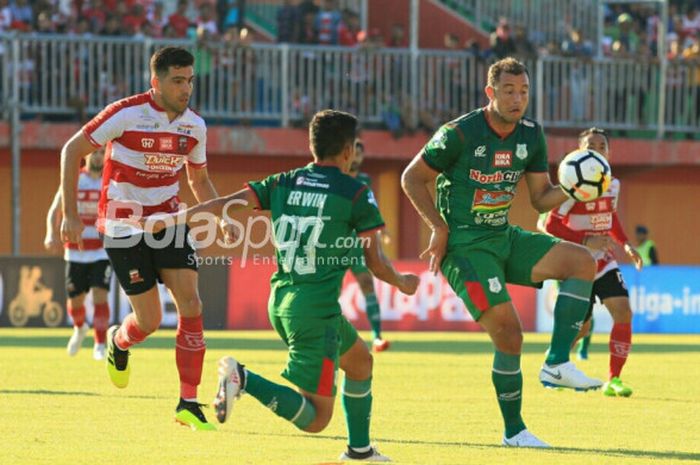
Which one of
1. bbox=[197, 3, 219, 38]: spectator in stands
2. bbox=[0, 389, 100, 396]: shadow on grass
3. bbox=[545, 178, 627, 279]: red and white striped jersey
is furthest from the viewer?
bbox=[197, 3, 219, 38]: spectator in stands

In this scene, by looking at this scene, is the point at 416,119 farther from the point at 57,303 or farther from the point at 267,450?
the point at 267,450

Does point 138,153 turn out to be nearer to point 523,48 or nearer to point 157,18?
point 157,18

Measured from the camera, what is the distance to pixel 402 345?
2041 centimetres


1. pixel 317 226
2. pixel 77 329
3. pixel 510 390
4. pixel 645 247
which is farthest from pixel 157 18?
pixel 317 226

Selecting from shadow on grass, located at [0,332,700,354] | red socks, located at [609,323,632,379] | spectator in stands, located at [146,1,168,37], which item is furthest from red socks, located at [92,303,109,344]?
spectator in stands, located at [146,1,168,37]

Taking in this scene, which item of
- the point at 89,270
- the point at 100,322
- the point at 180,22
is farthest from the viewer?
the point at 180,22

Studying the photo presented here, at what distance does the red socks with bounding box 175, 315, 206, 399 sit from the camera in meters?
10.3

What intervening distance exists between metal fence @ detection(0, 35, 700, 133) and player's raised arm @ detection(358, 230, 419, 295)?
59.8 feet

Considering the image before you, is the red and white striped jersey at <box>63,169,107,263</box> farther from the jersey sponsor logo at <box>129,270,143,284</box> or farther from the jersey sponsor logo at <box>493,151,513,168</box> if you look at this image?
the jersey sponsor logo at <box>493,151,513,168</box>

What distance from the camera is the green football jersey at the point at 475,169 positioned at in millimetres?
9992

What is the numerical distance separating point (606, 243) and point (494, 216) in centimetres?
374

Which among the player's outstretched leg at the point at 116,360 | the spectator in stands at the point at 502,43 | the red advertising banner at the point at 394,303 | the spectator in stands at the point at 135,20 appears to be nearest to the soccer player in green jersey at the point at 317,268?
the player's outstretched leg at the point at 116,360

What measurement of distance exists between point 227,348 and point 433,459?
423 inches

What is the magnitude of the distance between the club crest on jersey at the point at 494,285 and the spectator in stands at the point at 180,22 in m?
18.2
